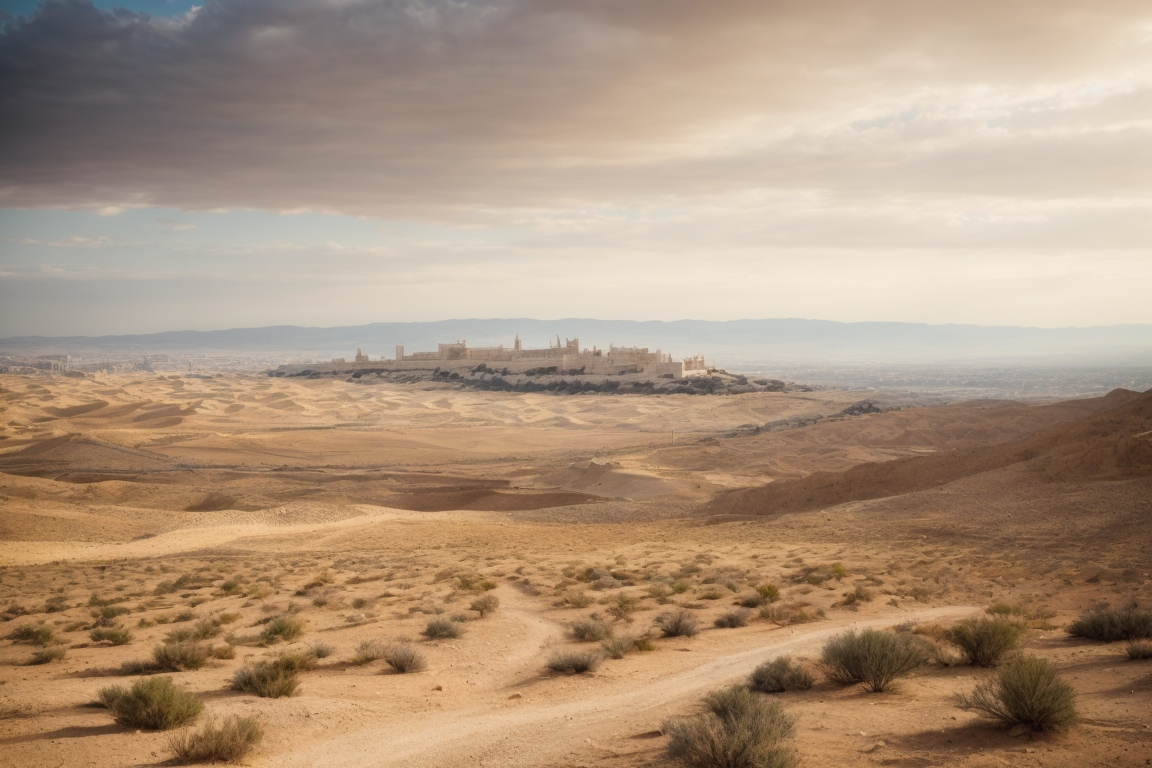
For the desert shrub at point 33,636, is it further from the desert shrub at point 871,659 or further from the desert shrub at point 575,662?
the desert shrub at point 871,659

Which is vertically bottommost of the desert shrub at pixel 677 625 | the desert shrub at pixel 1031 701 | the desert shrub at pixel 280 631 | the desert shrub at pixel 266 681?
the desert shrub at pixel 280 631

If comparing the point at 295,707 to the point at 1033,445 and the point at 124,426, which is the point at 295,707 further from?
the point at 124,426

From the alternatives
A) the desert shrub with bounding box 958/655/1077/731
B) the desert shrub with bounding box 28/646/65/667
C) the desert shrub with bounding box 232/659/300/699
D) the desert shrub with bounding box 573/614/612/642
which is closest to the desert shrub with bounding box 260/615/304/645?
the desert shrub with bounding box 232/659/300/699

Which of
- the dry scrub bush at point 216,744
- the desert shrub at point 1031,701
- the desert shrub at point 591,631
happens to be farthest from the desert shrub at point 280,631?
the desert shrub at point 1031,701

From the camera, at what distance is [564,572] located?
16.1 metres

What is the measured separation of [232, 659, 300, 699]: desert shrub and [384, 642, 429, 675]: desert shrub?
1.12m

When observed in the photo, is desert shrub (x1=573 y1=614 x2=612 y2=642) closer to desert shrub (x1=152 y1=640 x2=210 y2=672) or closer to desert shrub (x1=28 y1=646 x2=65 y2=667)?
desert shrub (x1=152 y1=640 x2=210 y2=672)

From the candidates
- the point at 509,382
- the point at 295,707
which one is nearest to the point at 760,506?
the point at 295,707

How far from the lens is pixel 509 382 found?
89.1m

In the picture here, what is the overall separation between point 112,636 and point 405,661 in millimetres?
4407

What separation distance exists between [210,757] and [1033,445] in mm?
24517

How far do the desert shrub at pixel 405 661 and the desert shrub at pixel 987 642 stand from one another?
19.6 ft

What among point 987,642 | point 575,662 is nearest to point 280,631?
point 575,662

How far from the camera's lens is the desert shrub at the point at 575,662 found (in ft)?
30.7
